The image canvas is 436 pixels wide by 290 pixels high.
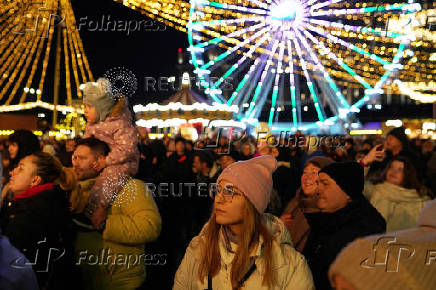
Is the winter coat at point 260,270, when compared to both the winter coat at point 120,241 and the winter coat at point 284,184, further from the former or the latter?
the winter coat at point 284,184

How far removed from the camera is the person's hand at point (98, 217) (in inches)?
122

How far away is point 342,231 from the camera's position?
9.45 feet

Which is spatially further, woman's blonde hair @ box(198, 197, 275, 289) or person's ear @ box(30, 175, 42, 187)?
person's ear @ box(30, 175, 42, 187)

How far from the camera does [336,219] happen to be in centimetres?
297

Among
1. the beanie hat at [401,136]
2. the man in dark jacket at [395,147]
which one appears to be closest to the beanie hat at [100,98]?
the man in dark jacket at [395,147]

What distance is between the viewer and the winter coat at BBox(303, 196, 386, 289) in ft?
9.25

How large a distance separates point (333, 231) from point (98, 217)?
154cm

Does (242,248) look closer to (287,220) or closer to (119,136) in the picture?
(287,220)

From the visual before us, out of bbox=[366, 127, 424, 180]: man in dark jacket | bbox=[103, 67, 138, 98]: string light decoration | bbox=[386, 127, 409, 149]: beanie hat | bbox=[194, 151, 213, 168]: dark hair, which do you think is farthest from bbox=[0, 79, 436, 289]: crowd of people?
bbox=[194, 151, 213, 168]: dark hair

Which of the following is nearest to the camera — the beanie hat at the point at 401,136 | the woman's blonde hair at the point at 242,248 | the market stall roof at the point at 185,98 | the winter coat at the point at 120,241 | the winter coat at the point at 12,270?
the winter coat at the point at 12,270

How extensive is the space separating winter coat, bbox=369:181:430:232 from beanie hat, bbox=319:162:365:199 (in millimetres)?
1223

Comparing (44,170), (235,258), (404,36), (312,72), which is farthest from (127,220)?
(312,72)

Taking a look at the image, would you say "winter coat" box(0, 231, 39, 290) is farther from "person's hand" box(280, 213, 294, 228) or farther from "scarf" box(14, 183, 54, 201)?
"person's hand" box(280, 213, 294, 228)

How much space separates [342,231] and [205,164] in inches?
181
